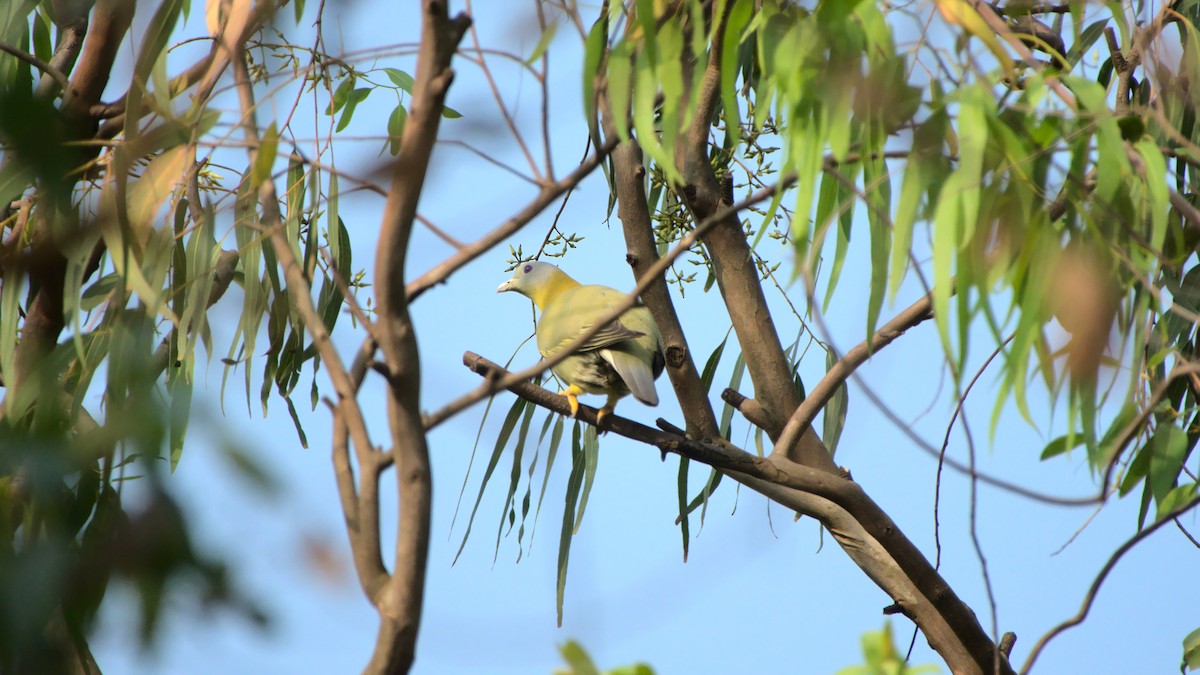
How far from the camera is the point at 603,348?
308cm

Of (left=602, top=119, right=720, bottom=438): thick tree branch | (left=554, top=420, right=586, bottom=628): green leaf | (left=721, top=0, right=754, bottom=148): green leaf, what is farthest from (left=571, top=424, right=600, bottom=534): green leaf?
(left=721, top=0, right=754, bottom=148): green leaf

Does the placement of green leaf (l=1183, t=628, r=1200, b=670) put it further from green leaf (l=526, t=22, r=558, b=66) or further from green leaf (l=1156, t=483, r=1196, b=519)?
green leaf (l=526, t=22, r=558, b=66)

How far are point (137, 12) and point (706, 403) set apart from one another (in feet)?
4.89

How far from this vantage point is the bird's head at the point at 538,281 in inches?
173

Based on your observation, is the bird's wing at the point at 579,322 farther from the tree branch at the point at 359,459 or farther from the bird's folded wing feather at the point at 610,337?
the tree branch at the point at 359,459

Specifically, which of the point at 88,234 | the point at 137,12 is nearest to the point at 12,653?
the point at 88,234

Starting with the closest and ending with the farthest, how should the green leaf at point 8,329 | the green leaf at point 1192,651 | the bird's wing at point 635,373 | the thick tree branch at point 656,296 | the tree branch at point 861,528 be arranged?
the green leaf at point 8,329
the tree branch at point 861,528
the green leaf at point 1192,651
the thick tree branch at point 656,296
the bird's wing at point 635,373

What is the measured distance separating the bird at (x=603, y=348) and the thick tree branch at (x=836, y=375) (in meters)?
0.43

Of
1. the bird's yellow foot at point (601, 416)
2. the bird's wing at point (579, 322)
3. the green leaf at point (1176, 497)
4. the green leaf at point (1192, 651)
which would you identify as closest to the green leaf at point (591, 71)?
the bird's yellow foot at point (601, 416)

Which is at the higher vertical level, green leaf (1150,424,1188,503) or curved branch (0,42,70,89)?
curved branch (0,42,70,89)

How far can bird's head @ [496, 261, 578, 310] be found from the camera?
439cm

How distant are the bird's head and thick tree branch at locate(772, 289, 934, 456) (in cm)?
197

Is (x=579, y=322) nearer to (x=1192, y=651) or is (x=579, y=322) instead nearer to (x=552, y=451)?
(x=552, y=451)

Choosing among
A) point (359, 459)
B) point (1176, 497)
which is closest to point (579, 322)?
point (1176, 497)
